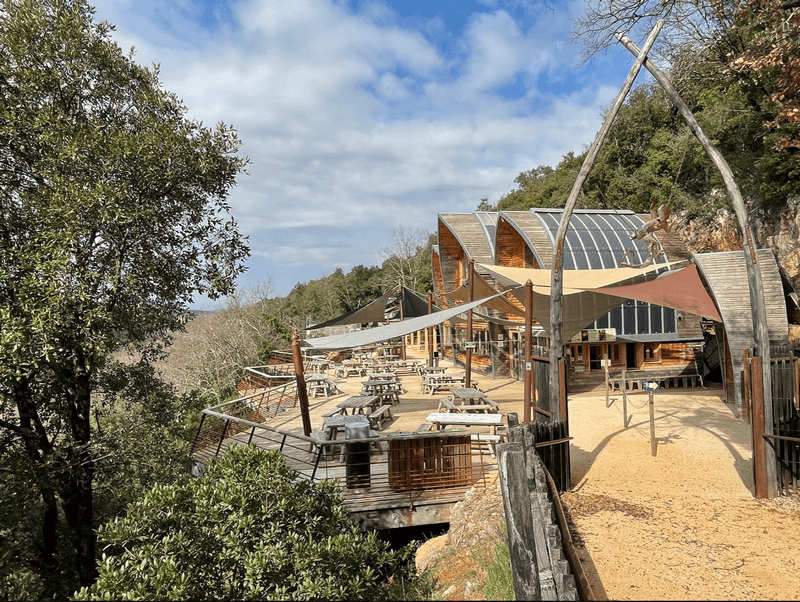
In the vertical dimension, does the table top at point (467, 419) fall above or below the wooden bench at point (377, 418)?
above

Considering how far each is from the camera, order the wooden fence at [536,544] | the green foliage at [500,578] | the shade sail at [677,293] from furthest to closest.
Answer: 1. the shade sail at [677,293]
2. the green foliage at [500,578]
3. the wooden fence at [536,544]

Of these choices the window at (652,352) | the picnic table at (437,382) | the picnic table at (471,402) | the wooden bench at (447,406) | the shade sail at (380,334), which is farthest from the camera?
the window at (652,352)

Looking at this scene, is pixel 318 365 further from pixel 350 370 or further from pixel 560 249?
pixel 560 249

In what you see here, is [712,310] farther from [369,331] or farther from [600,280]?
[369,331]

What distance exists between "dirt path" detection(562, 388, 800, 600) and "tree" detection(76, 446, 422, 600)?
1.94 m

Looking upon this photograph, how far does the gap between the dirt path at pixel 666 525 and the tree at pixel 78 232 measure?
4.51 m

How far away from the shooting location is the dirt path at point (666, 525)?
381cm

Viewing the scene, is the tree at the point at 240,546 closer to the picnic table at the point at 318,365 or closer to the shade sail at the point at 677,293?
the shade sail at the point at 677,293

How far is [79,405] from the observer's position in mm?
6289

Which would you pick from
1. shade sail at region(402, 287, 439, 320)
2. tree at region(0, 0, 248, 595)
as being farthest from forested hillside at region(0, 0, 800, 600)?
shade sail at region(402, 287, 439, 320)

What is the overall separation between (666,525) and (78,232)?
22.6ft

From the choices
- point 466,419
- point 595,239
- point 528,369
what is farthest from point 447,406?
point 595,239

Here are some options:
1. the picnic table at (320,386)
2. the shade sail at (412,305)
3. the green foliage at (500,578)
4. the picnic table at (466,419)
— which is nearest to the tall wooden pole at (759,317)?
the picnic table at (466,419)

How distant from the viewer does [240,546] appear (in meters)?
3.97
